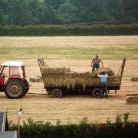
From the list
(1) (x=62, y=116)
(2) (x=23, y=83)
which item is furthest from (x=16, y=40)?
(1) (x=62, y=116)

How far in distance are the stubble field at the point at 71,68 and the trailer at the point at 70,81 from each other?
19.9 inches

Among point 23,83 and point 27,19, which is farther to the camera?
point 27,19

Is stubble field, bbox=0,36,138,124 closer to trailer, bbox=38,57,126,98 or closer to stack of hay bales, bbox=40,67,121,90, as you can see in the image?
trailer, bbox=38,57,126,98

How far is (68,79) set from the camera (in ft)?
71.1

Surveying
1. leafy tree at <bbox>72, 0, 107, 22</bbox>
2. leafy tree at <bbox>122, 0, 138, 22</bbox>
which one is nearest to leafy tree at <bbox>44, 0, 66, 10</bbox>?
leafy tree at <bbox>72, 0, 107, 22</bbox>

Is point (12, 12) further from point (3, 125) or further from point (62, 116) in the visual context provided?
point (3, 125)

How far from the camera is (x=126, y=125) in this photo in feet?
47.3

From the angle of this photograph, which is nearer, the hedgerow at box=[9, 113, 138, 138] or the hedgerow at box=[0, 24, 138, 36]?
the hedgerow at box=[9, 113, 138, 138]

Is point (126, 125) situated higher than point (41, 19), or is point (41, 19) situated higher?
point (41, 19)

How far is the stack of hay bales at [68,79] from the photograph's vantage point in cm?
2159

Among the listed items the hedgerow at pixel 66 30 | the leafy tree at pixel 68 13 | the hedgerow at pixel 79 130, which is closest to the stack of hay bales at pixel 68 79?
the hedgerow at pixel 79 130

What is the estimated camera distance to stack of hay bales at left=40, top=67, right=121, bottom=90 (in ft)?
70.8

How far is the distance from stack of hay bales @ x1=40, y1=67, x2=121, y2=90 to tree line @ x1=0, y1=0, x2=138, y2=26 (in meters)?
60.6

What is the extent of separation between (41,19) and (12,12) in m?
8.57
